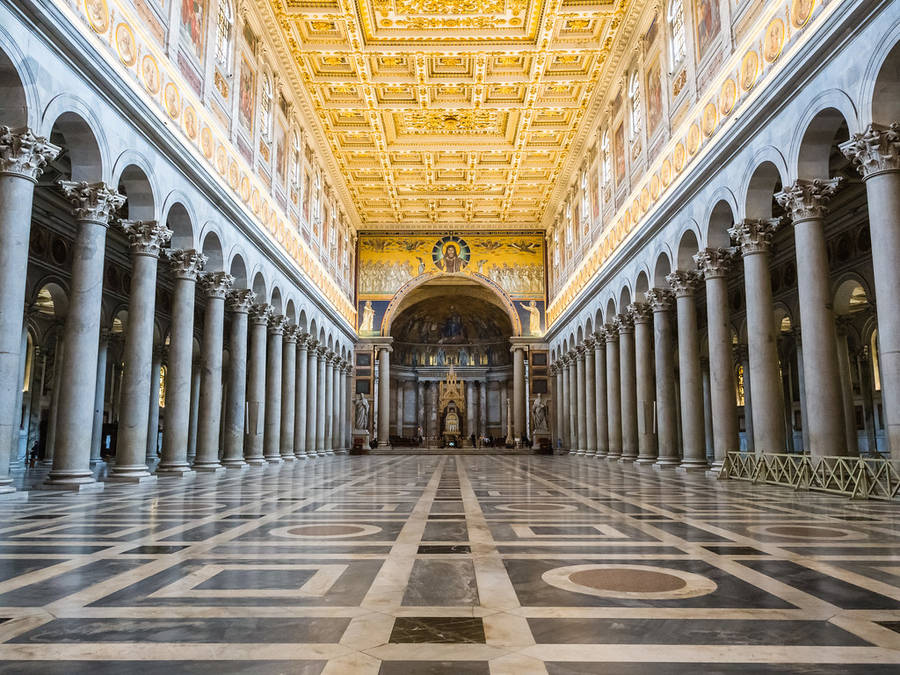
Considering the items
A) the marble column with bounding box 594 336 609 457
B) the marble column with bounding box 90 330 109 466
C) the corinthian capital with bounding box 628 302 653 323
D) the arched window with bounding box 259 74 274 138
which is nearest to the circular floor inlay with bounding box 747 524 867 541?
the corinthian capital with bounding box 628 302 653 323

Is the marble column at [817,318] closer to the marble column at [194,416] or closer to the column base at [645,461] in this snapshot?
the column base at [645,461]

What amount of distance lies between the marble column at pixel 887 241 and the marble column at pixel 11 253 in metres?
13.2

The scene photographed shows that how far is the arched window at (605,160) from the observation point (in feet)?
94.5

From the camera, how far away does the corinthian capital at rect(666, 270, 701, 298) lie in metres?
19.8

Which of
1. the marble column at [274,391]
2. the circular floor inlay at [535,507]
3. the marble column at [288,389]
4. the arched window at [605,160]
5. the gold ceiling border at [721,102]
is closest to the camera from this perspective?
the circular floor inlay at [535,507]

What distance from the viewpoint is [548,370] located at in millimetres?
45188

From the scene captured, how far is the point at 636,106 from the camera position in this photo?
25.0m

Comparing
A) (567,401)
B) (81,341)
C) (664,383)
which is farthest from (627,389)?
(81,341)

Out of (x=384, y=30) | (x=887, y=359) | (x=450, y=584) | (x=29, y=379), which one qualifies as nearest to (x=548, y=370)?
(x=384, y=30)

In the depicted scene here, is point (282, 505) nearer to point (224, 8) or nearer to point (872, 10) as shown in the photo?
point (872, 10)

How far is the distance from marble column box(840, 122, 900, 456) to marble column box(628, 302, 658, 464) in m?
12.4

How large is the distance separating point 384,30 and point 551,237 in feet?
73.2

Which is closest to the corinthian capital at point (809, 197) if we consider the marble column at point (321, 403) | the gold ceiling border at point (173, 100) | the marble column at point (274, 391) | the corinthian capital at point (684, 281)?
the corinthian capital at point (684, 281)

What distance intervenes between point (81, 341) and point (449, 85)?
20430mm
